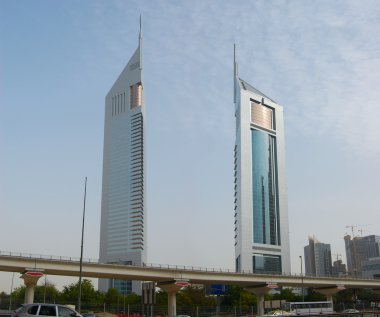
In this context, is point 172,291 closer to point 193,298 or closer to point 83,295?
point 83,295

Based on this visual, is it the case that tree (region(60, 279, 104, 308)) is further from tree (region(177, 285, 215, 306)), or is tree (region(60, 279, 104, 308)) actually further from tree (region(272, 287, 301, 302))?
tree (region(272, 287, 301, 302))

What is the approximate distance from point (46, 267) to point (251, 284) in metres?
49.3

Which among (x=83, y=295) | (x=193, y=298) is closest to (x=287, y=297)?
(x=193, y=298)

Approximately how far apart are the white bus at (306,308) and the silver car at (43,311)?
67126mm

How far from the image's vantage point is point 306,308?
3629 inches

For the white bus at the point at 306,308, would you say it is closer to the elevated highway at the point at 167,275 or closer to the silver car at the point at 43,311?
the elevated highway at the point at 167,275

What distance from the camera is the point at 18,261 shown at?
72438 mm

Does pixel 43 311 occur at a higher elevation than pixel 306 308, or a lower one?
higher

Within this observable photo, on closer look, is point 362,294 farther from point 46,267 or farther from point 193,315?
point 46,267

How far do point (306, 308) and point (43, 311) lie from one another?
7699 centimetres

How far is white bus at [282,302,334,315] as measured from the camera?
3439 inches

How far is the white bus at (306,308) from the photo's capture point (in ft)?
287

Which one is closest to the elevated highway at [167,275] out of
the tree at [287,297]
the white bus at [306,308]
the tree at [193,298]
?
the white bus at [306,308]

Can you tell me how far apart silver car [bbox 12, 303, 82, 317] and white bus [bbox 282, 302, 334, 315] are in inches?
2643
